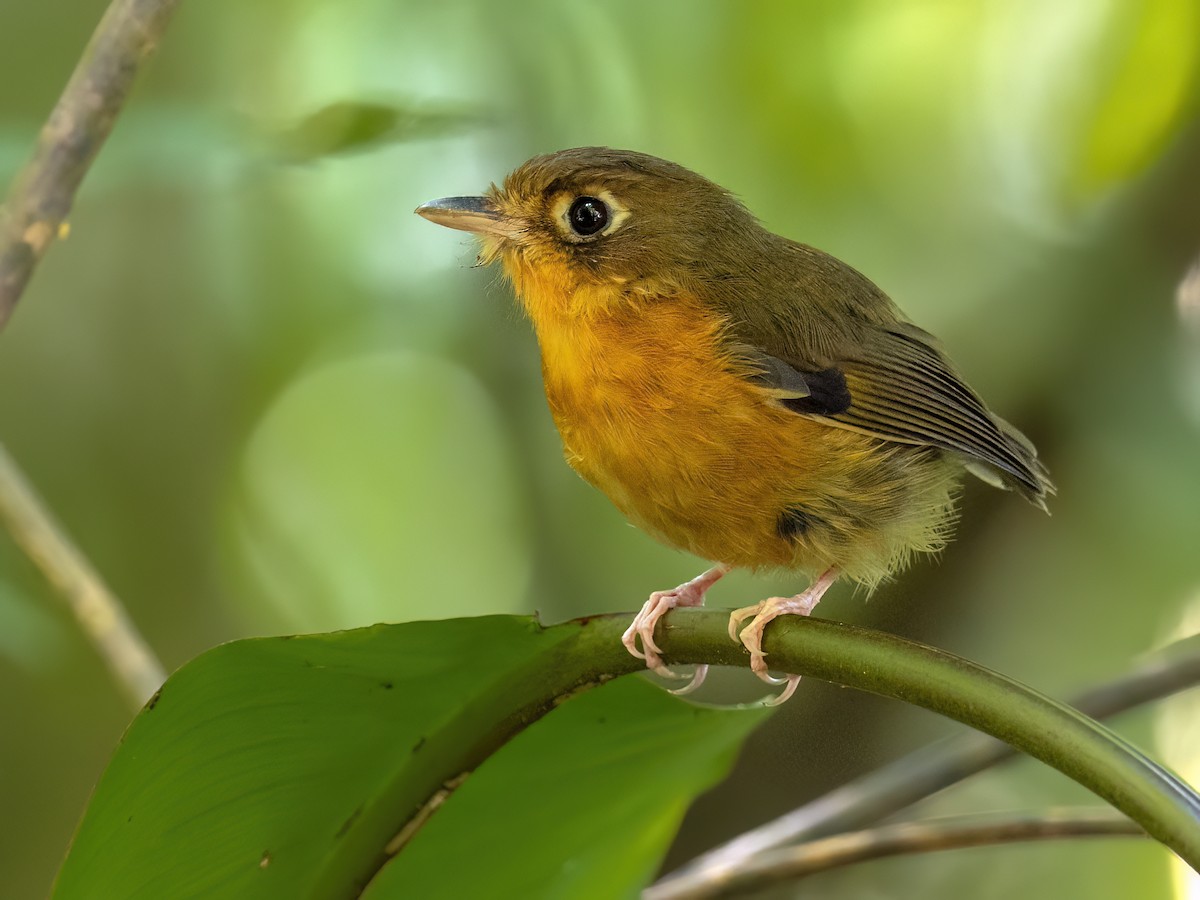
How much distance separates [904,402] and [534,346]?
151 cm

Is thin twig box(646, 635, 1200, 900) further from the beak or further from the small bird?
the beak

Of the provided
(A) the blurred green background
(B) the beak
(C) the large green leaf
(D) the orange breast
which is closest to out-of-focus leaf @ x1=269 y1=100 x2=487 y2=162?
(B) the beak

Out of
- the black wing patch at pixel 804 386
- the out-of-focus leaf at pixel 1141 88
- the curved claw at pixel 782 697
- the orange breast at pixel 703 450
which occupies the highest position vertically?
the out-of-focus leaf at pixel 1141 88

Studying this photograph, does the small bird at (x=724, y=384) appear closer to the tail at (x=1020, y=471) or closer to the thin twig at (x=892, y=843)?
the tail at (x=1020, y=471)

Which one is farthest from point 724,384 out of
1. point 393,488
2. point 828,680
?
point 393,488

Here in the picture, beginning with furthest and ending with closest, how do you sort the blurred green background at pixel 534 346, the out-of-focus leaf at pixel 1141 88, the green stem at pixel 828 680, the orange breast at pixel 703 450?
the blurred green background at pixel 534 346 → the out-of-focus leaf at pixel 1141 88 → the orange breast at pixel 703 450 → the green stem at pixel 828 680

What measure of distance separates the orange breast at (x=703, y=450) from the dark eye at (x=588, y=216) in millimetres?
166

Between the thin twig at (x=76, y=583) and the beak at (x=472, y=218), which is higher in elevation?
the beak at (x=472, y=218)

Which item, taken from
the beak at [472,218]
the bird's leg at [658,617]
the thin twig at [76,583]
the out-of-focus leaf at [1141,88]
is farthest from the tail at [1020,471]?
the thin twig at [76,583]

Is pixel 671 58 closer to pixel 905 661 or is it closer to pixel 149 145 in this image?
pixel 149 145

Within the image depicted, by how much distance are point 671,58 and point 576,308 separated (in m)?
1.61

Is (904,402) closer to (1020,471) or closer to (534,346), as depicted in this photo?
(1020,471)

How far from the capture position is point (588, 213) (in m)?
1.99

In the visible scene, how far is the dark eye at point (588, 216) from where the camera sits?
198cm
